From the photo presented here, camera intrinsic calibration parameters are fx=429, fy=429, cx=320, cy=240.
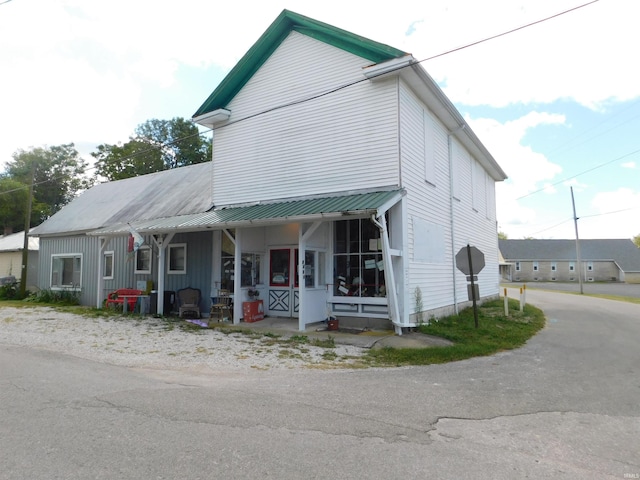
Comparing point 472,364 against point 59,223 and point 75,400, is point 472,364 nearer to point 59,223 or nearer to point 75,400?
point 75,400

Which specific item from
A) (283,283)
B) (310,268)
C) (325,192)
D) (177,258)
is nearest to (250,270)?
(283,283)

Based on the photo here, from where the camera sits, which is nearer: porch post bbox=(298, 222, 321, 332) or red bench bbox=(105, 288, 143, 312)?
porch post bbox=(298, 222, 321, 332)

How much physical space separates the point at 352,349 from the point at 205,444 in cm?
540

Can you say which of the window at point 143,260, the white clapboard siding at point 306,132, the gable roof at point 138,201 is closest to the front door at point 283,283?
the white clapboard siding at point 306,132

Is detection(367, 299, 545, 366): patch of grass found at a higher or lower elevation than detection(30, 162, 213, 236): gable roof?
lower

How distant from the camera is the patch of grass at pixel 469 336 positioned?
831cm

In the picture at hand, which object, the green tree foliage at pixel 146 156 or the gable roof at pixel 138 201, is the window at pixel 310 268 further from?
the green tree foliage at pixel 146 156

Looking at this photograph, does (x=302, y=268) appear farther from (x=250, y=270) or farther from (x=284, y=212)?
(x=250, y=270)

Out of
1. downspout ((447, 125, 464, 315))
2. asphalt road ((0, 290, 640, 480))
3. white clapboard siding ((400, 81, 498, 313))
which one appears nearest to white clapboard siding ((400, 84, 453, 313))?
white clapboard siding ((400, 81, 498, 313))

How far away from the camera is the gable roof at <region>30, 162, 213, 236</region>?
1684cm

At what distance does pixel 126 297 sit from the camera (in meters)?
15.0

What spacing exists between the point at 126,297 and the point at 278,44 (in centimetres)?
999

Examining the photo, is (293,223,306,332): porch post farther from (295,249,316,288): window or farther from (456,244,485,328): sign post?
(456,244,485,328): sign post

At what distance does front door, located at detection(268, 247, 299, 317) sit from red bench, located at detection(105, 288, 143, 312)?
5156mm
